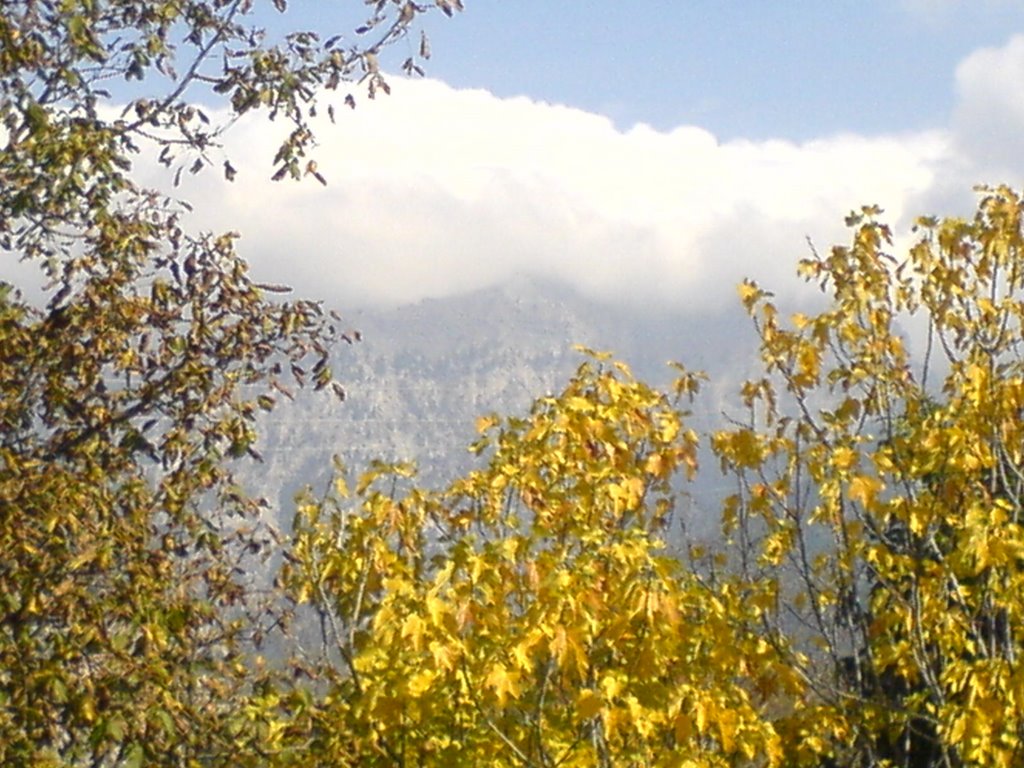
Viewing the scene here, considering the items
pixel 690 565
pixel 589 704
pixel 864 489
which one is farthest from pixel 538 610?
pixel 690 565

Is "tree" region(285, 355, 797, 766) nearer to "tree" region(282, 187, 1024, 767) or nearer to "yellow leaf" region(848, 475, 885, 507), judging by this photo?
"tree" region(282, 187, 1024, 767)

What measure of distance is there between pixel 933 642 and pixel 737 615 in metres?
1.37

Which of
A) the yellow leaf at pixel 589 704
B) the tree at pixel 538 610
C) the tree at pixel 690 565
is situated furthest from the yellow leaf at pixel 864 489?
the yellow leaf at pixel 589 704

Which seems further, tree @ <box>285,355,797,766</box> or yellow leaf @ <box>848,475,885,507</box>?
yellow leaf @ <box>848,475,885,507</box>

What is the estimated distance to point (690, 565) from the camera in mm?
8227

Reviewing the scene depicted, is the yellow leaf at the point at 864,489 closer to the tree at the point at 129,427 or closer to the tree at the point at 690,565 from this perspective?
the tree at the point at 690,565

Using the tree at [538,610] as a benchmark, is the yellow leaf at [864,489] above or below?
above

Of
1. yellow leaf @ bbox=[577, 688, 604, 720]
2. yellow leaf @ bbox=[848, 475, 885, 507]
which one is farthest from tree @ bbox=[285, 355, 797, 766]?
yellow leaf @ bbox=[848, 475, 885, 507]

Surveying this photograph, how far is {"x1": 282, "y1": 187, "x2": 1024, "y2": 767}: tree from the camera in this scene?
17.4 ft

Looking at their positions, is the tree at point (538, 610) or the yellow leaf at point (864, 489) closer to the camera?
the tree at point (538, 610)

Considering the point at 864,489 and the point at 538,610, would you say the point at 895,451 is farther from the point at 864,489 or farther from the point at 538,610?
the point at 538,610

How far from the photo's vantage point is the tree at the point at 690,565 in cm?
531

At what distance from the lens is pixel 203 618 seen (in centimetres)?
700

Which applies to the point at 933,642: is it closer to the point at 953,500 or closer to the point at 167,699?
the point at 953,500
